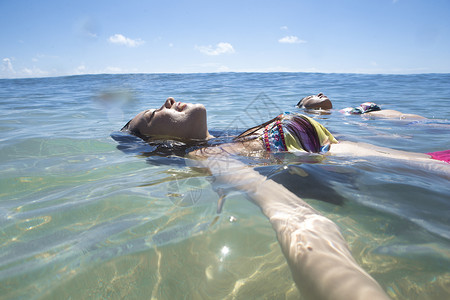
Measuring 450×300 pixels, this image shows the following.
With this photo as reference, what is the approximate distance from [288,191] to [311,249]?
0.74 m

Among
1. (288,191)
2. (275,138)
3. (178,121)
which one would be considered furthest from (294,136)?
(178,121)

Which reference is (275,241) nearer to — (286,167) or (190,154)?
(286,167)

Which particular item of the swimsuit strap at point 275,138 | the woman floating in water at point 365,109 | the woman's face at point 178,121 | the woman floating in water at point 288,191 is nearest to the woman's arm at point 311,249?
the woman floating in water at point 288,191

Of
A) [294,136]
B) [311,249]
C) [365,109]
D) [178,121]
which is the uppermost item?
[178,121]

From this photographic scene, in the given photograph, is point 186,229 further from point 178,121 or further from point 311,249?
point 178,121

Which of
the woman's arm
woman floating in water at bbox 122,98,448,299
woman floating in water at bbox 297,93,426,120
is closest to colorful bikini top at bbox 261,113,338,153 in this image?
woman floating in water at bbox 122,98,448,299

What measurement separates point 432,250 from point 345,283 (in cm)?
72

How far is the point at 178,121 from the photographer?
3273mm

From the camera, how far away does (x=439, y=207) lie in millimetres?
1825

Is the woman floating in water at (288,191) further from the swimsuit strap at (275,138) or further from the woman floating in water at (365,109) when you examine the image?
the woman floating in water at (365,109)

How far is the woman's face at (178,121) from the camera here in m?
3.24

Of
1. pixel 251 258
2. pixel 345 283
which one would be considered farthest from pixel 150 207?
pixel 345 283

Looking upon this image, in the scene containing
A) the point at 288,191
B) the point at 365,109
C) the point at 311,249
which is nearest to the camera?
the point at 311,249

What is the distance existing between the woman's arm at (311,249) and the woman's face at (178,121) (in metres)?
1.35
